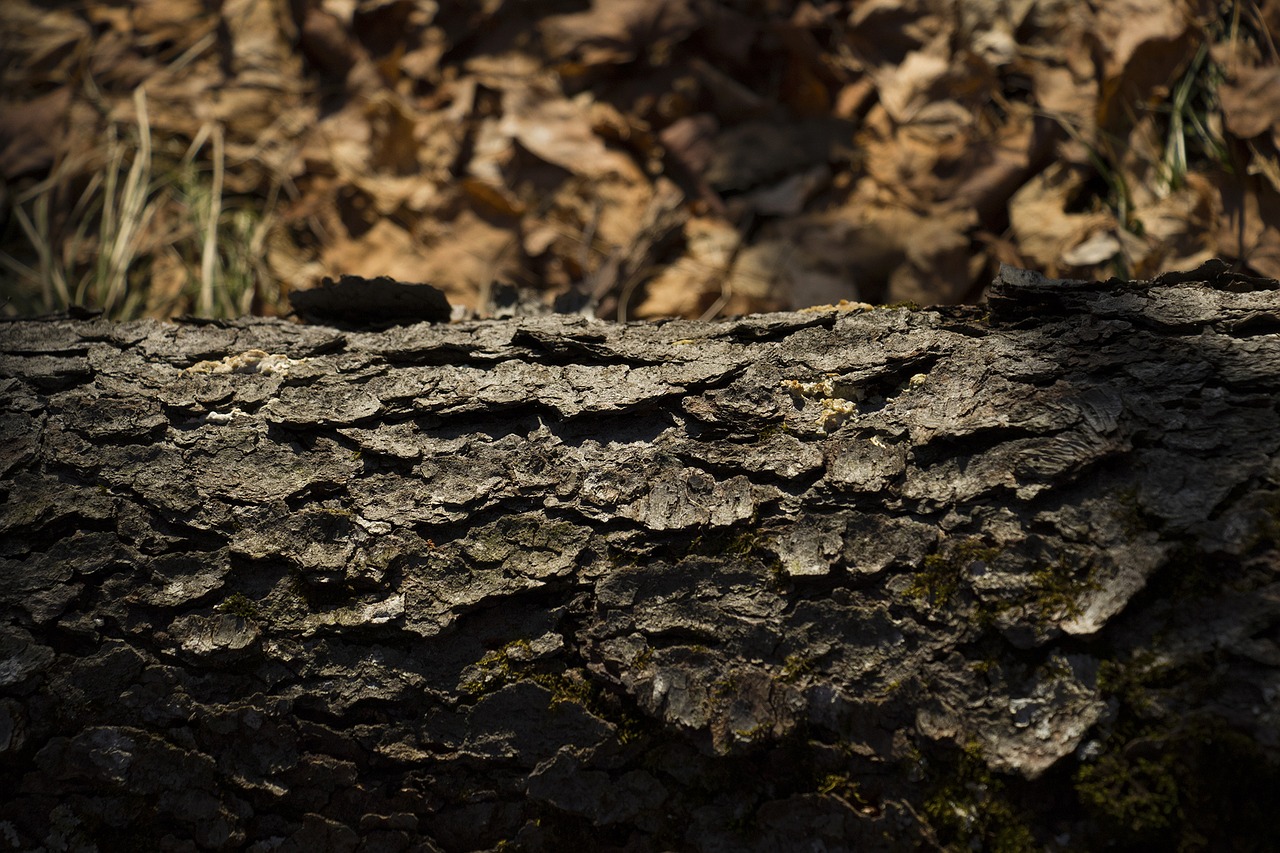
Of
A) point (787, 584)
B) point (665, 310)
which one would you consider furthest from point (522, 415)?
point (665, 310)

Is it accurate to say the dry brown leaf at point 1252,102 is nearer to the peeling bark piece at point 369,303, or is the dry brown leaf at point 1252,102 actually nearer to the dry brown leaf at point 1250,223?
the dry brown leaf at point 1250,223

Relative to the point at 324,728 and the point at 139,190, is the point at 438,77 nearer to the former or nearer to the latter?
the point at 139,190

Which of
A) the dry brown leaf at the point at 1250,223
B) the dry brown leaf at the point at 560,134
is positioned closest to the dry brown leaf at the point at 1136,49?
the dry brown leaf at the point at 1250,223

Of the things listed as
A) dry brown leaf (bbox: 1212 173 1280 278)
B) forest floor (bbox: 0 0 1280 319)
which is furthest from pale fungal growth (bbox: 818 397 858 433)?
dry brown leaf (bbox: 1212 173 1280 278)

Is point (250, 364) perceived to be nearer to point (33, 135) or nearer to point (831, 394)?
point (831, 394)

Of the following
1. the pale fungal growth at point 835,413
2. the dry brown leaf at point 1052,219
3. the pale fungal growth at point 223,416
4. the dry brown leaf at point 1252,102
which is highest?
the dry brown leaf at point 1252,102

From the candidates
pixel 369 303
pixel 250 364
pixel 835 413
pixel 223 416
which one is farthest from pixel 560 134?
pixel 835 413
